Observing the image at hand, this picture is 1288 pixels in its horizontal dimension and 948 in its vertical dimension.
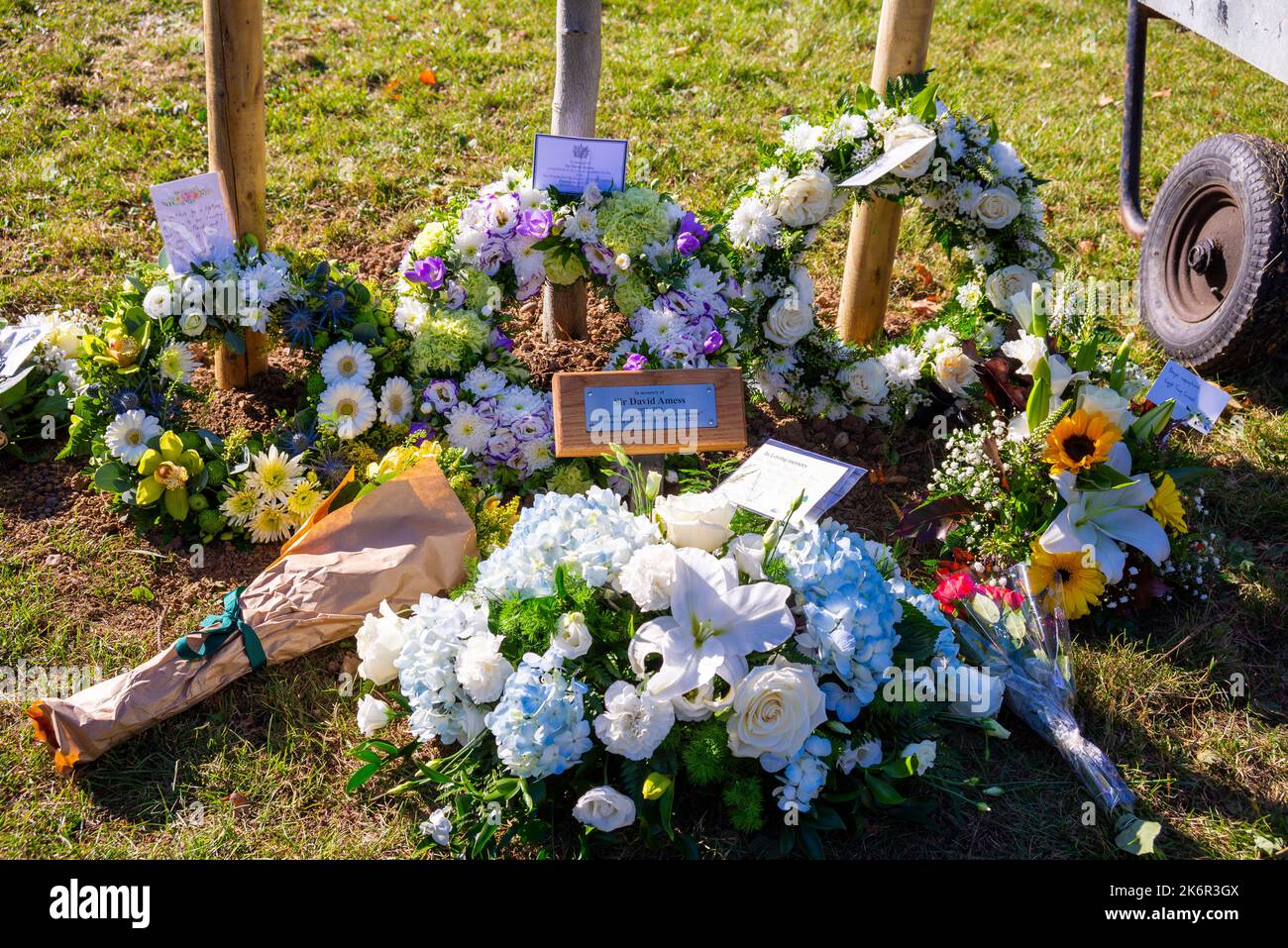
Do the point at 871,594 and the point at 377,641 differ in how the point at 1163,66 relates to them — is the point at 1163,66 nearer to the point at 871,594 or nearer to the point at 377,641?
the point at 871,594

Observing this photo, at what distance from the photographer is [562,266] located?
3.32m

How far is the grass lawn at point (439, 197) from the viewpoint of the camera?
8.09 ft

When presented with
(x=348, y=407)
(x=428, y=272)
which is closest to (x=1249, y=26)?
(x=428, y=272)

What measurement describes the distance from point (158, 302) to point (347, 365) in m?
0.58

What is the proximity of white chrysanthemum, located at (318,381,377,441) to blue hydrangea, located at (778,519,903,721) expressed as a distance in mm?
1462

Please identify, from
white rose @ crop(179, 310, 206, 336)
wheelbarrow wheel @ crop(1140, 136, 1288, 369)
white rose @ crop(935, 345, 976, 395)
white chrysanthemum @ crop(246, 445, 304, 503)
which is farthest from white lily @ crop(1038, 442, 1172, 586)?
white rose @ crop(179, 310, 206, 336)

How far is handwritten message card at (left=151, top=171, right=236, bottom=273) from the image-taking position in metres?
3.13

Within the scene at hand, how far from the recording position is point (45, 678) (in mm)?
2754

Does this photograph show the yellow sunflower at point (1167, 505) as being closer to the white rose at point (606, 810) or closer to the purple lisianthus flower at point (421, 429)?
the white rose at point (606, 810)

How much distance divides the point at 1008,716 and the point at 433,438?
185 cm

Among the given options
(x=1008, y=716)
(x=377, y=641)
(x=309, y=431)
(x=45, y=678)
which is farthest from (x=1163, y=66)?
(x=45, y=678)

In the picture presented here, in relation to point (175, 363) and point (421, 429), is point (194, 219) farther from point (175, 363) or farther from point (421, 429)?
point (421, 429)

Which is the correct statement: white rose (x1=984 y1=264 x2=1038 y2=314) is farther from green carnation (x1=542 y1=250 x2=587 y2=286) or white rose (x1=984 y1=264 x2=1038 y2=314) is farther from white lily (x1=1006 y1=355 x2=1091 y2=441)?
green carnation (x1=542 y1=250 x2=587 y2=286)

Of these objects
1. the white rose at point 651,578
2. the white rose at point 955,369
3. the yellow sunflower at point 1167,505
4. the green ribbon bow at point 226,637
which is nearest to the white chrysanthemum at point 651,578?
the white rose at point 651,578
